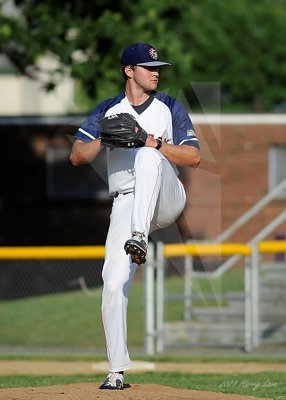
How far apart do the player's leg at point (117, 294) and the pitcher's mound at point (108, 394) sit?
26 centimetres

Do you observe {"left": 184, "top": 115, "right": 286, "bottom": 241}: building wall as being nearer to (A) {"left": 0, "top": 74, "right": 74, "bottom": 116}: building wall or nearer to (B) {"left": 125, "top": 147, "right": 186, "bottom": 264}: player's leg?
(B) {"left": 125, "top": 147, "right": 186, "bottom": 264}: player's leg

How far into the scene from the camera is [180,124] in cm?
900

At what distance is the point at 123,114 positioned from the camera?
8664 mm

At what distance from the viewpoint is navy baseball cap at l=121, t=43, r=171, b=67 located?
8.93 metres

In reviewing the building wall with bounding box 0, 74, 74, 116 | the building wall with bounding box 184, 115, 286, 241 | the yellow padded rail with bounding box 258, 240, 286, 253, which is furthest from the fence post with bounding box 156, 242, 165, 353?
the building wall with bounding box 0, 74, 74, 116

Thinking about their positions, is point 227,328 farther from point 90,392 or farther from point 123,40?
point 90,392

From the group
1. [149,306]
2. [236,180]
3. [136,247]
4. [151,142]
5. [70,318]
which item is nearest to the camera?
[136,247]

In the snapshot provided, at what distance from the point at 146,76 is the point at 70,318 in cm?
997

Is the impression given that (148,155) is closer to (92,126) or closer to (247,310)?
(92,126)

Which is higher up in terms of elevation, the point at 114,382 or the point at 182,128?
the point at 182,128

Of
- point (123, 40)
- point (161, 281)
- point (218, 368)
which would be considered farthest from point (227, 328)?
point (123, 40)

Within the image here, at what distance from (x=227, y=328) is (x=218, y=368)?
11.7ft

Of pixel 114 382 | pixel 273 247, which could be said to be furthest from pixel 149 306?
pixel 114 382

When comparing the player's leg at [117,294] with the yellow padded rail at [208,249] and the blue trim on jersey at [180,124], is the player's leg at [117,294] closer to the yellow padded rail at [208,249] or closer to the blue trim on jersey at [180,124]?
the blue trim on jersey at [180,124]
